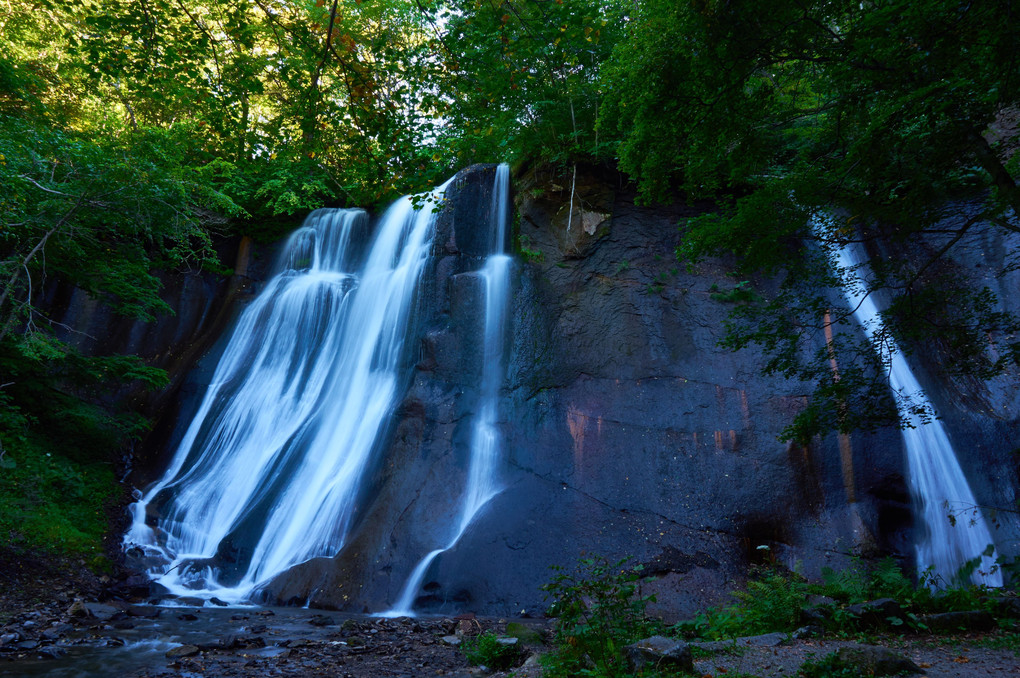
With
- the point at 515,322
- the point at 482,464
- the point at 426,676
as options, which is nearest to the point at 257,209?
the point at 515,322

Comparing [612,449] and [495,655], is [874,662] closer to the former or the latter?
[495,655]

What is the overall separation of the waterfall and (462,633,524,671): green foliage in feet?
10.4

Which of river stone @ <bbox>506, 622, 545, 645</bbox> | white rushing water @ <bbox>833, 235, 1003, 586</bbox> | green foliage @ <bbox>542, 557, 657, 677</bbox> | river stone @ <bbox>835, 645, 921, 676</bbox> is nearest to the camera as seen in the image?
river stone @ <bbox>835, 645, 921, 676</bbox>

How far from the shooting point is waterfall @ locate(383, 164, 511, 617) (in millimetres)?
9407

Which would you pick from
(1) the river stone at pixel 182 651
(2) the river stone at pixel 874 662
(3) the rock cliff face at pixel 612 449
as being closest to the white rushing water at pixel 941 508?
(3) the rock cliff face at pixel 612 449

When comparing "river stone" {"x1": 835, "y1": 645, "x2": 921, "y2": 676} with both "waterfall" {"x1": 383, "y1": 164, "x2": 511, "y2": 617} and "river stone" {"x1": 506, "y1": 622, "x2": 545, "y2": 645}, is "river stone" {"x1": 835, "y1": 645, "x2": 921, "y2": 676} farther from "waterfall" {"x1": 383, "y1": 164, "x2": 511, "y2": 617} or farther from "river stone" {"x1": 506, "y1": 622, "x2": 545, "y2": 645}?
"waterfall" {"x1": 383, "y1": 164, "x2": 511, "y2": 617}

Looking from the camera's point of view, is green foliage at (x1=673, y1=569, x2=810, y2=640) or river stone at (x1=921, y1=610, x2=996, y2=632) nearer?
river stone at (x1=921, y1=610, x2=996, y2=632)

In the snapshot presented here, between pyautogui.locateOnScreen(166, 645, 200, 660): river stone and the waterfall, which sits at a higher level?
the waterfall

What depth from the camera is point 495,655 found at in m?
5.77

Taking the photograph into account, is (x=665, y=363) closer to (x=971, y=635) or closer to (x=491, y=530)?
(x=491, y=530)

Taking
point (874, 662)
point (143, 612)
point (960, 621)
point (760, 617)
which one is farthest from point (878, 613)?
point (143, 612)

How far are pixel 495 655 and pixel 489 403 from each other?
631 cm

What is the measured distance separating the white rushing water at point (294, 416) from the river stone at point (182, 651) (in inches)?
116

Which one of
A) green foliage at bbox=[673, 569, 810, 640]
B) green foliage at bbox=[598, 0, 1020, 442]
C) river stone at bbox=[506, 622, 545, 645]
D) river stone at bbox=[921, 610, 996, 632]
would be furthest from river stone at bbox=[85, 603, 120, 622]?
river stone at bbox=[921, 610, 996, 632]
